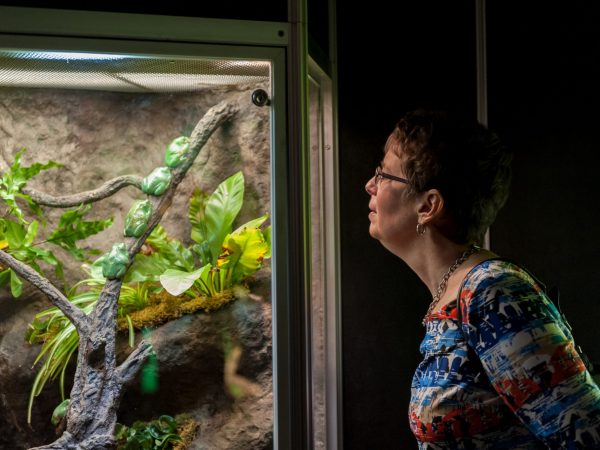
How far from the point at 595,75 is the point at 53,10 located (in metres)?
1.64

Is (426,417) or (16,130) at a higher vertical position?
(16,130)

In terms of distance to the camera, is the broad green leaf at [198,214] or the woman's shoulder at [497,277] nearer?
the woman's shoulder at [497,277]

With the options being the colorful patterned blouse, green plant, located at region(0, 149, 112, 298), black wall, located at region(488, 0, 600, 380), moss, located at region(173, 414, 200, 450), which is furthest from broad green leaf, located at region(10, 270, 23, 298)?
black wall, located at region(488, 0, 600, 380)

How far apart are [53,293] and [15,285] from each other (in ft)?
0.28

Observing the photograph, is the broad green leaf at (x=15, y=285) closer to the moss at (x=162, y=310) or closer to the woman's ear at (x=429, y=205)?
the moss at (x=162, y=310)

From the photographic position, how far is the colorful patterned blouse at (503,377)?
3.09 feet

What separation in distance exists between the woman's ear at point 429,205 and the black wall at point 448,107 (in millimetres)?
978

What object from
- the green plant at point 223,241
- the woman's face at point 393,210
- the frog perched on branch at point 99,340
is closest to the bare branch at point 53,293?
the frog perched on branch at point 99,340

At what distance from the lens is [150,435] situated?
1.46 metres

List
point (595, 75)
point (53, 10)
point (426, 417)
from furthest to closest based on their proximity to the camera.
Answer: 1. point (595, 75)
2. point (53, 10)
3. point (426, 417)

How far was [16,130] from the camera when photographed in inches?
56.0

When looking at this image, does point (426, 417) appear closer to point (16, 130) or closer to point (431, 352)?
point (431, 352)

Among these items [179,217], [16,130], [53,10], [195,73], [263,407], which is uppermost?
[53,10]

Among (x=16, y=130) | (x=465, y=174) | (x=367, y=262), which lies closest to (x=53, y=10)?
(x=16, y=130)
